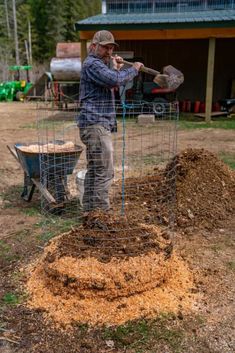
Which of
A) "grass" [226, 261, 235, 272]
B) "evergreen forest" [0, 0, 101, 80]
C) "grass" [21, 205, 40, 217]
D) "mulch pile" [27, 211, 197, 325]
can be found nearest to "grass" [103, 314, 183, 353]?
"mulch pile" [27, 211, 197, 325]

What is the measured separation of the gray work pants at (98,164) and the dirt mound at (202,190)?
3.17 feet

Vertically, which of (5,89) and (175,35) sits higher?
(175,35)

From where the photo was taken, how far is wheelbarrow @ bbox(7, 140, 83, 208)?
4.86m

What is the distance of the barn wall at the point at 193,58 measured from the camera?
16484mm

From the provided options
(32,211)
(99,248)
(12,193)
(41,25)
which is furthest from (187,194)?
(41,25)

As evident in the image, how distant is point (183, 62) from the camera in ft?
55.2

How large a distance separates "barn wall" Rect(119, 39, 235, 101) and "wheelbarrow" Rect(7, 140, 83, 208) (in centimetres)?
1217

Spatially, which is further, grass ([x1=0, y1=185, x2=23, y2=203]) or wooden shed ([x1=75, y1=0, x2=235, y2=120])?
wooden shed ([x1=75, y1=0, x2=235, y2=120])

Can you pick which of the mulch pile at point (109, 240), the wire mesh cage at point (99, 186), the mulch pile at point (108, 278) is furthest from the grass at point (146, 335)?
the wire mesh cage at point (99, 186)

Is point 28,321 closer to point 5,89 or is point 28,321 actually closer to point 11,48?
point 5,89

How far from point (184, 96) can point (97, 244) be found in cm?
1441

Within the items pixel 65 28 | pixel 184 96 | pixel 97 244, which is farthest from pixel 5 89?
pixel 65 28

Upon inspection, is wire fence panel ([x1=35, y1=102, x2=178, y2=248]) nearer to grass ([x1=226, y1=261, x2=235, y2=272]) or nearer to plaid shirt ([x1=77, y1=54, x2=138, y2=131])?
plaid shirt ([x1=77, y1=54, x2=138, y2=131])

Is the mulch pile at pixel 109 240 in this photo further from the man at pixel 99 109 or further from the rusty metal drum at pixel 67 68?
the rusty metal drum at pixel 67 68
